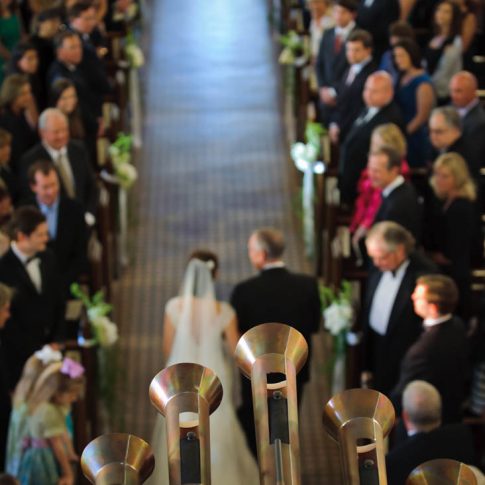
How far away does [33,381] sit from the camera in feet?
17.6

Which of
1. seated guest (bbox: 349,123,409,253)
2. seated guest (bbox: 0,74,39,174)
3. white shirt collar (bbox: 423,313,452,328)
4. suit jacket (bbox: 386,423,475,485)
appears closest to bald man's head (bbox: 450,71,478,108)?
seated guest (bbox: 349,123,409,253)

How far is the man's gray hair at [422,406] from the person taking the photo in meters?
4.87

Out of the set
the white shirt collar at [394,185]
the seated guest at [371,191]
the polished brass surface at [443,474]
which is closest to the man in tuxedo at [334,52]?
the seated guest at [371,191]

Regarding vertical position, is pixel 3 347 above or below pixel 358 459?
below

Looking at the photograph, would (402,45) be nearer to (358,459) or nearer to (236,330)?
(236,330)

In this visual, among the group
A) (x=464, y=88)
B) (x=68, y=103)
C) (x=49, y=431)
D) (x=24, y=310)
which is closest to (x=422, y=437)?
(x=49, y=431)

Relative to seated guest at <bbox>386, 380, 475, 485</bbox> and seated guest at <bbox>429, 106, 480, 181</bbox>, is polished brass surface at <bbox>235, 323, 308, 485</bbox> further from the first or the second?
seated guest at <bbox>429, 106, 480, 181</bbox>

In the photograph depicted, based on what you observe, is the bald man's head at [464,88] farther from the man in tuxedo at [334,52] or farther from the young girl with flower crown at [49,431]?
the young girl with flower crown at [49,431]

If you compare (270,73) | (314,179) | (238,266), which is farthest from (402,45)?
(270,73)

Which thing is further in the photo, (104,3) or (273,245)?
(104,3)

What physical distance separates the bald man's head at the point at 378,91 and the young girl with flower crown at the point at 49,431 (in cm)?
334

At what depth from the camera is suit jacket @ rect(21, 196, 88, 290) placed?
703 cm

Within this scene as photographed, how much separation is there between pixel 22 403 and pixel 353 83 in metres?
4.40

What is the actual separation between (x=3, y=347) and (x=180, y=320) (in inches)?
38.2
